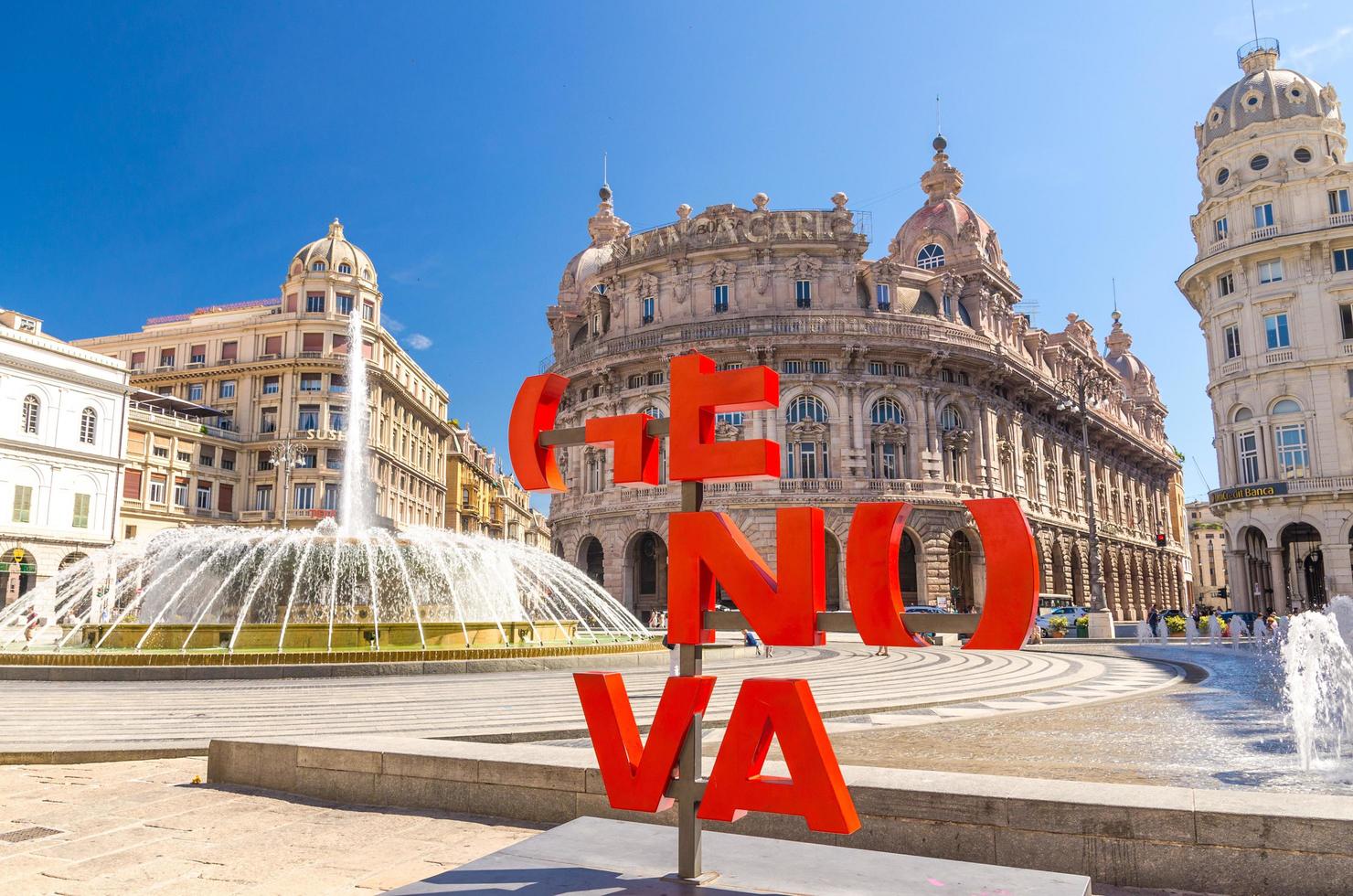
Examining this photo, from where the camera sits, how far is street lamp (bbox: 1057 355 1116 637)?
30.8 metres

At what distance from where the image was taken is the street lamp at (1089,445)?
101 feet

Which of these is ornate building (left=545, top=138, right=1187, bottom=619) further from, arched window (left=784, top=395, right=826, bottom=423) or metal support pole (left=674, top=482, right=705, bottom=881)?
metal support pole (left=674, top=482, right=705, bottom=881)

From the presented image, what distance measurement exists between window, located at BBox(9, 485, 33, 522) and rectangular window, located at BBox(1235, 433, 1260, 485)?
52991 mm

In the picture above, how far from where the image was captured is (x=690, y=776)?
427cm

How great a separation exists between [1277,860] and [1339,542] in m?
38.6

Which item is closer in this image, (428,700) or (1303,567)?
(428,700)

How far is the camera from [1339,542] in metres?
34.9

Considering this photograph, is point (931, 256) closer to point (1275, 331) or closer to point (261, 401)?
point (1275, 331)

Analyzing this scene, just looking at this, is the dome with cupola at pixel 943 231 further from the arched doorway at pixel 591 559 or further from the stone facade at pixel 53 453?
the stone facade at pixel 53 453

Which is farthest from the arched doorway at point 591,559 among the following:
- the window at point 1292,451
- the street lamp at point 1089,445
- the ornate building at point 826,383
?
the window at point 1292,451

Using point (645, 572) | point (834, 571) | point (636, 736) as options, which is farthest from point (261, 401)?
point (636, 736)

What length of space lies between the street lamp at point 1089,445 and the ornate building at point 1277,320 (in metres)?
5.84

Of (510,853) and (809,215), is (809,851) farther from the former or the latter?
(809,215)

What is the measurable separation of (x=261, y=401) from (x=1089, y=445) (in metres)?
51.8
